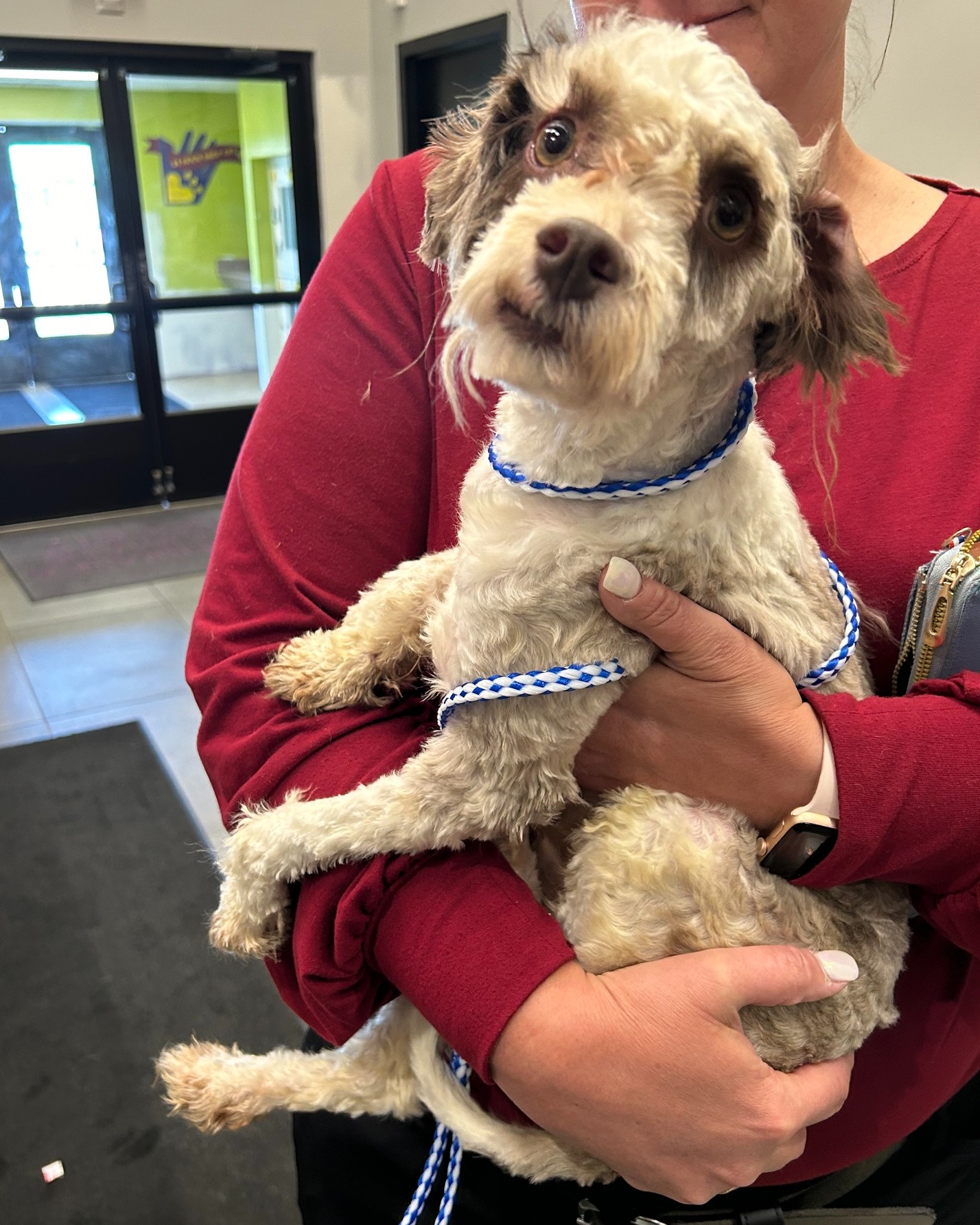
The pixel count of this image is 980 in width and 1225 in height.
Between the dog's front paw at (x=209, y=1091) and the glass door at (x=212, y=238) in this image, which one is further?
the glass door at (x=212, y=238)

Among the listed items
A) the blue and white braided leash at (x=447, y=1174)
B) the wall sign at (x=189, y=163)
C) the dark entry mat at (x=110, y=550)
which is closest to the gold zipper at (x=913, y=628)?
the blue and white braided leash at (x=447, y=1174)

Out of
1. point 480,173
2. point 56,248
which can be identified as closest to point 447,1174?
point 480,173

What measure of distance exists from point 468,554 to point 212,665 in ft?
1.10

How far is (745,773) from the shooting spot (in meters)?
0.95

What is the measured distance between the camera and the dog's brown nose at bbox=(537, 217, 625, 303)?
79 centimetres

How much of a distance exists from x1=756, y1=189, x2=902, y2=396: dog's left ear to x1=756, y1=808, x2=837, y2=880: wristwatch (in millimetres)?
419

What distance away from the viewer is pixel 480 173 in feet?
3.14

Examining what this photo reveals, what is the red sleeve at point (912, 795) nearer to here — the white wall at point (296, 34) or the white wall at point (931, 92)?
the white wall at point (931, 92)

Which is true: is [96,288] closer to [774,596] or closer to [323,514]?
[323,514]

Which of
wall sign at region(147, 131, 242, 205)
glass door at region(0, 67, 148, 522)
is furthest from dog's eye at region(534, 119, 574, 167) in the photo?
wall sign at region(147, 131, 242, 205)

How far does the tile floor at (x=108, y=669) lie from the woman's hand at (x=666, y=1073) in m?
2.49

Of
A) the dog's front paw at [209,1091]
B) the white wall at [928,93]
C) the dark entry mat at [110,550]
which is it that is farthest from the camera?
the dark entry mat at [110,550]

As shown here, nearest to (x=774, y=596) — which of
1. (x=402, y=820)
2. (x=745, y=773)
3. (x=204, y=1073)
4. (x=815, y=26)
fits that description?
(x=745, y=773)

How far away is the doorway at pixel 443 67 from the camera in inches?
215
